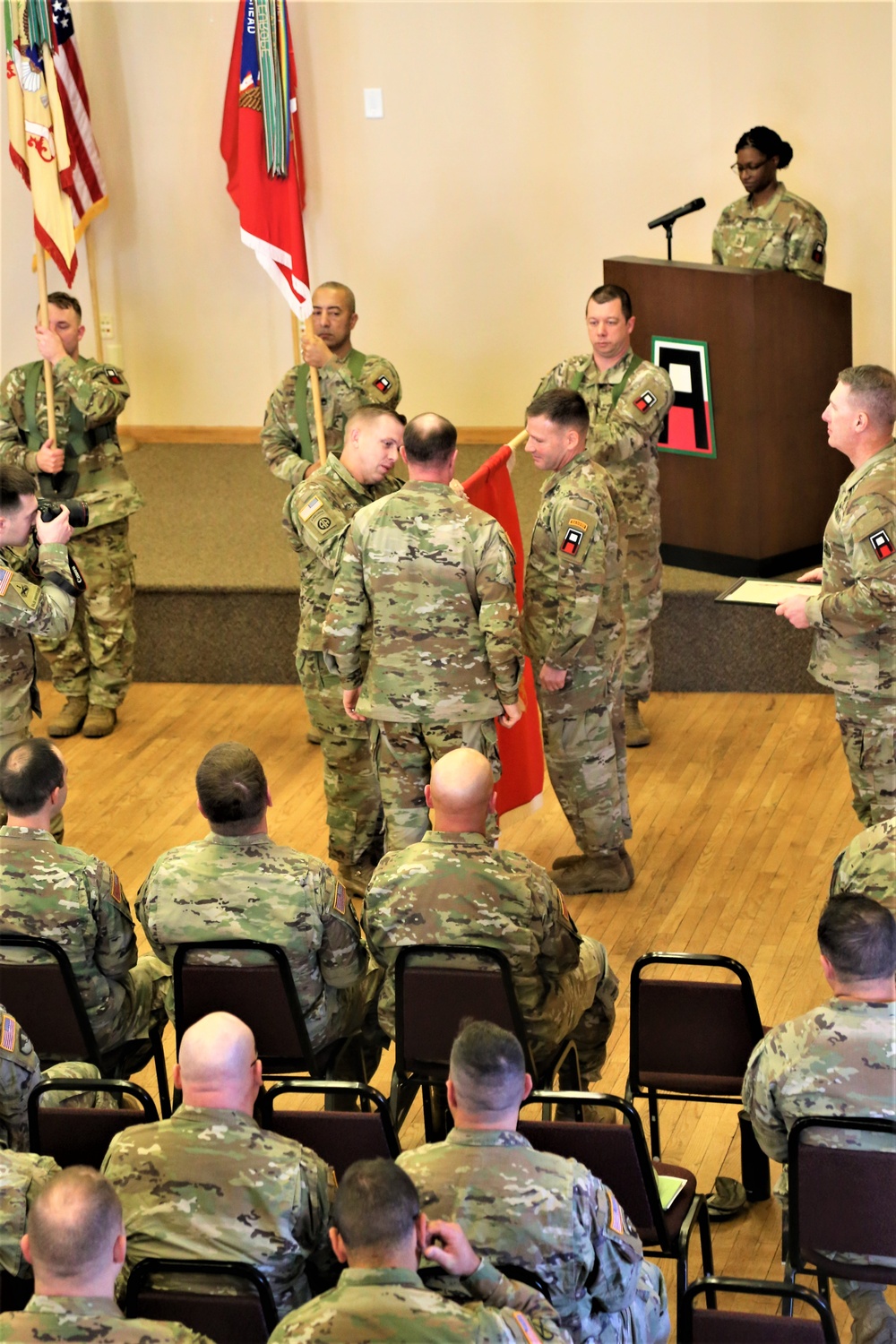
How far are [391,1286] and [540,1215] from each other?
0.37 metres

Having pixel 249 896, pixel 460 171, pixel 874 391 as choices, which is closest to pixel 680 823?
pixel 874 391

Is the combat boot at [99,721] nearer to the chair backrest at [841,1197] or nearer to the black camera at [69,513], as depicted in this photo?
the black camera at [69,513]

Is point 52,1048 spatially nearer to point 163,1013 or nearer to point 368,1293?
point 163,1013

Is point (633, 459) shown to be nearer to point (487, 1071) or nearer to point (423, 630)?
point (423, 630)

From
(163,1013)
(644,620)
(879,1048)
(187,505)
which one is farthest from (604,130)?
(879,1048)

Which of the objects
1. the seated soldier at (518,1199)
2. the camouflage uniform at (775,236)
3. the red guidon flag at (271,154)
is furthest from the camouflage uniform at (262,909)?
the camouflage uniform at (775,236)

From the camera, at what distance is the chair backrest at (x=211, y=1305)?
2.65 meters

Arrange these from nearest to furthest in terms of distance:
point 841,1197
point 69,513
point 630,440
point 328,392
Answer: point 841,1197, point 69,513, point 630,440, point 328,392

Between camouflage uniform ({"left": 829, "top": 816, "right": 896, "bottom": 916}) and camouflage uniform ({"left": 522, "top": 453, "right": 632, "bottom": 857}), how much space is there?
150 cm

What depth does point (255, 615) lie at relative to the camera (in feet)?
25.7

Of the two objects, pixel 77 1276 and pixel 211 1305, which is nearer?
pixel 77 1276

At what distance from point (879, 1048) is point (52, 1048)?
1.88 metres

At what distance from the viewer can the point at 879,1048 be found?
3.06 meters

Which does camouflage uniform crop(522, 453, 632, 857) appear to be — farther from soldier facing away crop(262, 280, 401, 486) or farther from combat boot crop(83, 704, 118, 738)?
combat boot crop(83, 704, 118, 738)
